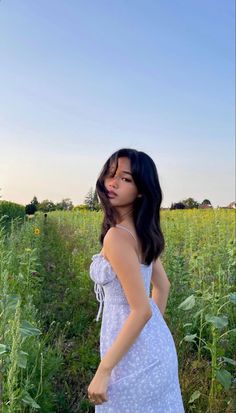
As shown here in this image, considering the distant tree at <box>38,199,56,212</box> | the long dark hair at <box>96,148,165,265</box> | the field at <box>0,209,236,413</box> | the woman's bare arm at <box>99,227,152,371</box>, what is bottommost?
the field at <box>0,209,236,413</box>

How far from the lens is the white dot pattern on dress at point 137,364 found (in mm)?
1685

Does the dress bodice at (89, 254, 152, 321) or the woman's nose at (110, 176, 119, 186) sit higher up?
the woman's nose at (110, 176, 119, 186)

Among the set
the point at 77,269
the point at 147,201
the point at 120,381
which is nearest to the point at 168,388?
the point at 120,381

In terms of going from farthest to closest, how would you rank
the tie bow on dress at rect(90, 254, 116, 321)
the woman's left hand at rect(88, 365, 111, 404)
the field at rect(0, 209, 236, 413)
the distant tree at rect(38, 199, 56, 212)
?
the distant tree at rect(38, 199, 56, 212)
the field at rect(0, 209, 236, 413)
the tie bow on dress at rect(90, 254, 116, 321)
the woman's left hand at rect(88, 365, 111, 404)

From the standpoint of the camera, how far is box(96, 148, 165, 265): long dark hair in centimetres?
176

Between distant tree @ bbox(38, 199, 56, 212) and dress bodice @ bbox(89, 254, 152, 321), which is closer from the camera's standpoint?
dress bodice @ bbox(89, 254, 152, 321)

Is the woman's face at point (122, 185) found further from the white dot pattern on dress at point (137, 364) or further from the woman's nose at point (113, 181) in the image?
the white dot pattern on dress at point (137, 364)

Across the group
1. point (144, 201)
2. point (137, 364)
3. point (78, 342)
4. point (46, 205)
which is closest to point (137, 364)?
point (137, 364)

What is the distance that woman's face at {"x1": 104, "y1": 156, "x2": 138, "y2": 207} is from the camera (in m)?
1.76

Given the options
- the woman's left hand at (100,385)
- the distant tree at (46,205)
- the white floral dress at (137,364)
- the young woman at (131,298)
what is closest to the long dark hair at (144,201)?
the young woman at (131,298)

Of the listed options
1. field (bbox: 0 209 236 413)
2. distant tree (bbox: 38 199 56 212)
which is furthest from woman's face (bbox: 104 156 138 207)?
distant tree (bbox: 38 199 56 212)

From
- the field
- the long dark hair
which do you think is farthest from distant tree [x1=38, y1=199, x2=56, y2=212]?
the long dark hair

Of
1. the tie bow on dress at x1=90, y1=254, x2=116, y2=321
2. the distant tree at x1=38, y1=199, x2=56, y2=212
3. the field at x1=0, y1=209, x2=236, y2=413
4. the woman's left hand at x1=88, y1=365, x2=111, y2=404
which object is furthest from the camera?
the distant tree at x1=38, y1=199, x2=56, y2=212

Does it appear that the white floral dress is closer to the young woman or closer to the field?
the young woman
